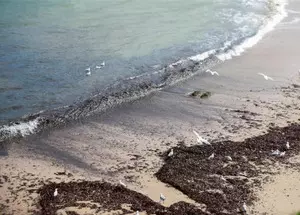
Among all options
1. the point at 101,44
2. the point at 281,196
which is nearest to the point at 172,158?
the point at 281,196

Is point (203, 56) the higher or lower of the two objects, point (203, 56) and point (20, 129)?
the higher

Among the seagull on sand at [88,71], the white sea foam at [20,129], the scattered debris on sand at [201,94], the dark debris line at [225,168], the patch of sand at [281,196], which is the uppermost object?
the seagull on sand at [88,71]

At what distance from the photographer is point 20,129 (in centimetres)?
1698

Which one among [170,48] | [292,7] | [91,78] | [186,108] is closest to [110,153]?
[186,108]

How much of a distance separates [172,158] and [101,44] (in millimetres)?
12230

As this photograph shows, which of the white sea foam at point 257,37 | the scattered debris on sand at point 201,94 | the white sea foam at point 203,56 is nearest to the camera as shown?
the scattered debris on sand at point 201,94

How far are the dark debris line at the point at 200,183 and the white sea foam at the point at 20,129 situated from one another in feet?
12.6

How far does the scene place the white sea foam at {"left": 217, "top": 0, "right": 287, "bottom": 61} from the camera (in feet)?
83.3

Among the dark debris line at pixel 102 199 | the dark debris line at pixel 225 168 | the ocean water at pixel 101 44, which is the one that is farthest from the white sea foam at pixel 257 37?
the dark debris line at pixel 102 199

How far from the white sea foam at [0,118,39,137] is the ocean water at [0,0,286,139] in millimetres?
115

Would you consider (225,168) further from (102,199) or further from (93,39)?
(93,39)

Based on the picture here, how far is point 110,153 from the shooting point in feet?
50.9

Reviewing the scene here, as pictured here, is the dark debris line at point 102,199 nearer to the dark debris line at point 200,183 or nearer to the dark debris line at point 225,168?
the dark debris line at point 200,183

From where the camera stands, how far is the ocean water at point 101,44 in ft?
65.6
